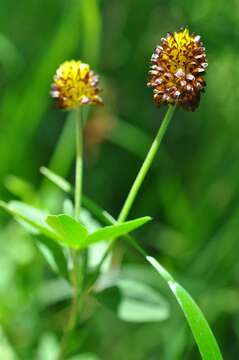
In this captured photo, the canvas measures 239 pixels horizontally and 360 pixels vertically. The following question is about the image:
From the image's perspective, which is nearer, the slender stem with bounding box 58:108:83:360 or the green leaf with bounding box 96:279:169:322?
the slender stem with bounding box 58:108:83:360

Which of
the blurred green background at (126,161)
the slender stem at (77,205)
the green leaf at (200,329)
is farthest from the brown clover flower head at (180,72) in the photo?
the blurred green background at (126,161)

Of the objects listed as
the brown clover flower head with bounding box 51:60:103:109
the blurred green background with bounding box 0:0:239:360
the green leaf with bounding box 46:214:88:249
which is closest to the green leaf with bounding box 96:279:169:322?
the blurred green background with bounding box 0:0:239:360

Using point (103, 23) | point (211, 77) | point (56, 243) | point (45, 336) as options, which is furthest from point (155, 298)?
point (103, 23)

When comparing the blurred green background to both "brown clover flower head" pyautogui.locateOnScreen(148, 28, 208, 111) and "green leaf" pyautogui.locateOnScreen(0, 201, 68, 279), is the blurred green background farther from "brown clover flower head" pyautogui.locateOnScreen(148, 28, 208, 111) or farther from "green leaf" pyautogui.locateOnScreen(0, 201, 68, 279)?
"brown clover flower head" pyautogui.locateOnScreen(148, 28, 208, 111)

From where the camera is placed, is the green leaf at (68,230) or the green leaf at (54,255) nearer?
the green leaf at (68,230)

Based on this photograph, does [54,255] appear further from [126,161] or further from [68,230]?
[126,161]

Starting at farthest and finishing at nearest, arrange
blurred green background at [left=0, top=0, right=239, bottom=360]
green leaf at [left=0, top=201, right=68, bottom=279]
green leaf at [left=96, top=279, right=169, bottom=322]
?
blurred green background at [left=0, top=0, right=239, bottom=360]
green leaf at [left=96, top=279, right=169, bottom=322]
green leaf at [left=0, top=201, right=68, bottom=279]

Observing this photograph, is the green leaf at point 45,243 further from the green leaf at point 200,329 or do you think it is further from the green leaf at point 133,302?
the green leaf at point 200,329
